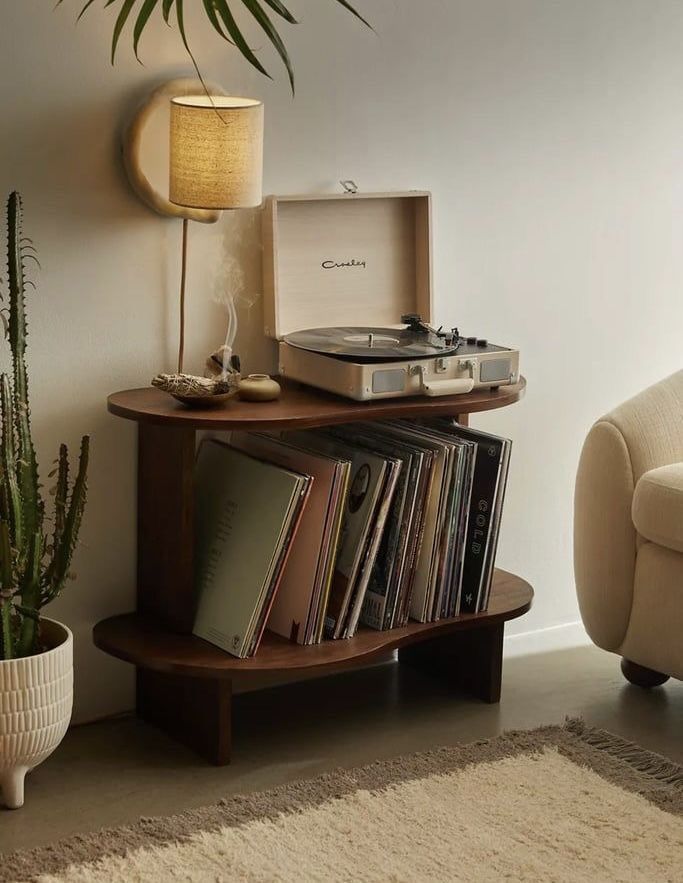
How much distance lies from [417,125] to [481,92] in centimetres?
18

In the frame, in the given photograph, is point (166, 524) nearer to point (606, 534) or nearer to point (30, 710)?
point (30, 710)

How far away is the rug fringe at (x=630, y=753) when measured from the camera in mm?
2346

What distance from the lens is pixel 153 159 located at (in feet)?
7.75

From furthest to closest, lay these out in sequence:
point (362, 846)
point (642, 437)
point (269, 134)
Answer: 1. point (642, 437)
2. point (269, 134)
3. point (362, 846)

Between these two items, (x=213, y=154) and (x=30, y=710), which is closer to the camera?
(x=30, y=710)

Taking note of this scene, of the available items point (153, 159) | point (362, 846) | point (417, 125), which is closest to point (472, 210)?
point (417, 125)

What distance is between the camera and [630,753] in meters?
2.43

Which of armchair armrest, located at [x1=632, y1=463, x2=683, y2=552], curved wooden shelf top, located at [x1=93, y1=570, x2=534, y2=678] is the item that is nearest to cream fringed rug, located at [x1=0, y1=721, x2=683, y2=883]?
curved wooden shelf top, located at [x1=93, y1=570, x2=534, y2=678]

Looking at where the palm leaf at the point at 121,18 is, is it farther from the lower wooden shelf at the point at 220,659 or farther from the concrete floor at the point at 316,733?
the concrete floor at the point at 316,733

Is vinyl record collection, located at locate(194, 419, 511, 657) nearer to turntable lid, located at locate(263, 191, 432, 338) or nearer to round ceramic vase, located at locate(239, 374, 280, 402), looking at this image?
round ceramic vase, located at locate(239, 374, 280, 402)

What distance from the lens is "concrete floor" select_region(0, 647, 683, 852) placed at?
2.22 meters

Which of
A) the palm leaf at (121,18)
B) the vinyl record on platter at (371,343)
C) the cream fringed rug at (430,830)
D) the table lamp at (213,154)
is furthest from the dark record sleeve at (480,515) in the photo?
the palm leaf at (121,18)

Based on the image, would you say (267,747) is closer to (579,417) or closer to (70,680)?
(70,680)

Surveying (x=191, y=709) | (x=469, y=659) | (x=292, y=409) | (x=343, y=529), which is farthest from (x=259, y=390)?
(x=469, y=659)
